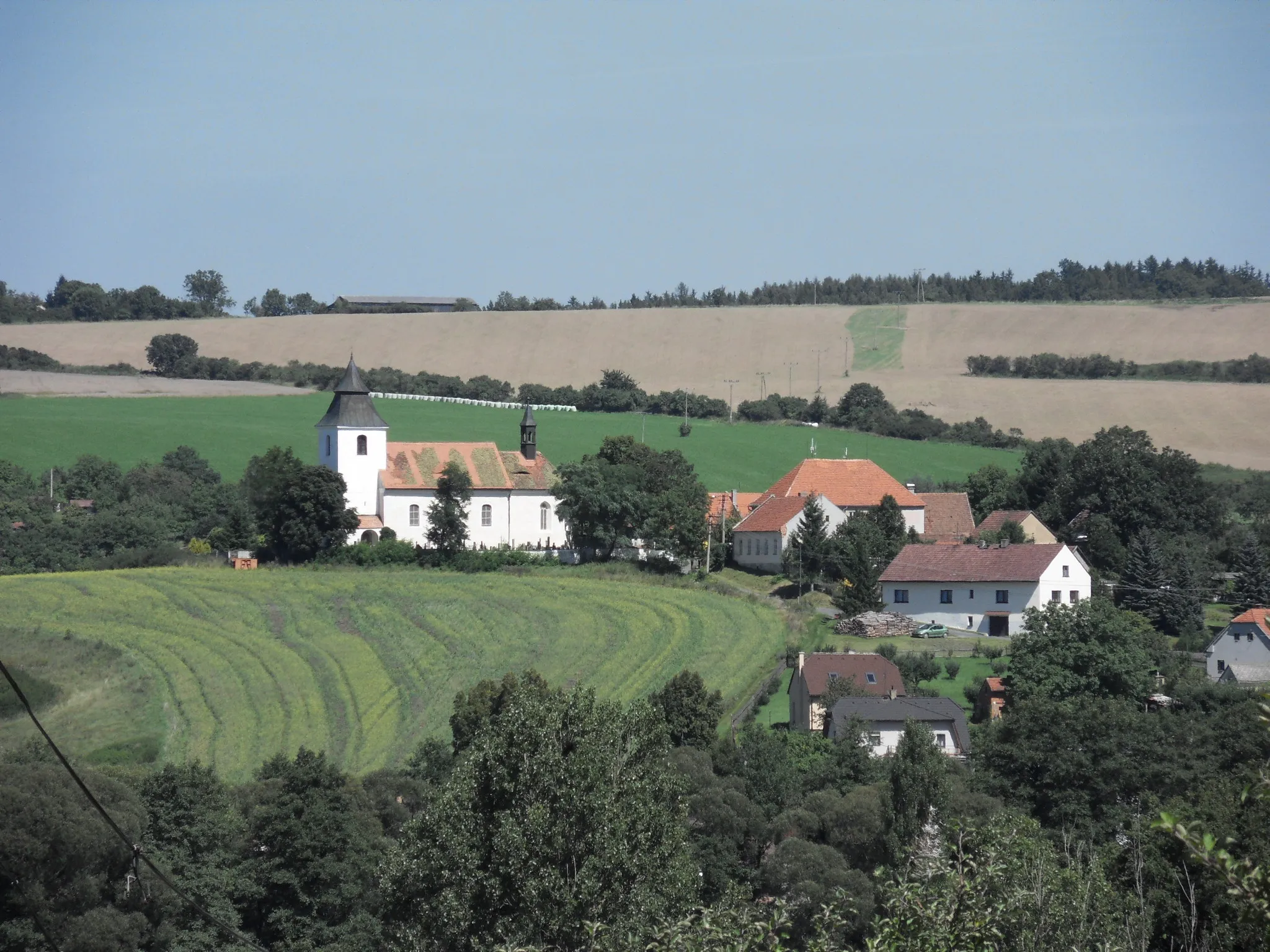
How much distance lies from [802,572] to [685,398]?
50.8m

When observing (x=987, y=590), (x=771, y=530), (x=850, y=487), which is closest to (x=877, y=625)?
(x=987, y=590)

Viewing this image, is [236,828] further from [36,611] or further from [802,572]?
[802,572]

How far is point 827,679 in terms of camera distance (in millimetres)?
44875

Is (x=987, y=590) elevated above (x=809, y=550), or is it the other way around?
(x=809, y=550)

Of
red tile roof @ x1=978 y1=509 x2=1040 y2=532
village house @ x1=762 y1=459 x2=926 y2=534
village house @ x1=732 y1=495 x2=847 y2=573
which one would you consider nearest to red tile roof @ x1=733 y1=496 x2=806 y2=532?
village house @ x1=732 y1=495 x2=847 y2=573

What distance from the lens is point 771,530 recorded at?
6600 cm

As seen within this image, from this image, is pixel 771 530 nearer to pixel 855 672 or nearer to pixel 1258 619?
pixel 855 672

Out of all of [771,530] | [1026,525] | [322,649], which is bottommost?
[322,649]

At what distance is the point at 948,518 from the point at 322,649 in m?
32.0

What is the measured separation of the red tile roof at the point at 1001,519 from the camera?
68.8m

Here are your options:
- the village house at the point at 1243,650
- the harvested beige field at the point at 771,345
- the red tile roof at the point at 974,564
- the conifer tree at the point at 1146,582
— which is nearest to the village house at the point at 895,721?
the village house at the point at 1243,650

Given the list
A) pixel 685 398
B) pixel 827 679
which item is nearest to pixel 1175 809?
pixel 827 679

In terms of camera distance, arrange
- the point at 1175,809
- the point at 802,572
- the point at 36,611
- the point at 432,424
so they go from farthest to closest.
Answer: the point at 432,424 < the point at 802,572 < the point at 36,611 < the point at 1175,809

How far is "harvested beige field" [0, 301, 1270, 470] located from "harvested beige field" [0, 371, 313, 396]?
6732 mm
